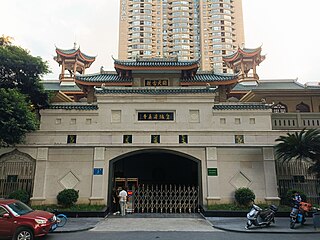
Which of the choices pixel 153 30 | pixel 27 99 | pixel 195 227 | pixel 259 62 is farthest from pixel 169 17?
pixel 195 227

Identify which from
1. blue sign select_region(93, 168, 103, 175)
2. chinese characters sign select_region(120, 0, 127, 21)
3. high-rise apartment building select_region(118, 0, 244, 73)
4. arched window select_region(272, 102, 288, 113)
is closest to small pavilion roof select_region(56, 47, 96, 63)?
blue sign select_region(93, 168, 103, 175)

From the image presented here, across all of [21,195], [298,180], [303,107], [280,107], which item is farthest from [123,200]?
[303,107]

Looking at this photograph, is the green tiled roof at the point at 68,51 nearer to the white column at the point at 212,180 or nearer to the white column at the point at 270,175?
the white column at the point at 212,180

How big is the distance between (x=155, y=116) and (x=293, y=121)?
8.38 metres

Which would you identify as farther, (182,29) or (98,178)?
(182,29)

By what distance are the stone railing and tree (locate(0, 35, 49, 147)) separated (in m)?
13.8

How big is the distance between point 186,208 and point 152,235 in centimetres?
572

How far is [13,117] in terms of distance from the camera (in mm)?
12344

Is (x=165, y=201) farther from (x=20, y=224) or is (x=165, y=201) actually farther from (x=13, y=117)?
(x=13, y=117)

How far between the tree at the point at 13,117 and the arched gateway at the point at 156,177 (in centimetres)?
489

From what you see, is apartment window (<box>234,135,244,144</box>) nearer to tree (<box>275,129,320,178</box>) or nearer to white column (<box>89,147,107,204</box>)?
tree (<box>275,129,320,178</box>)

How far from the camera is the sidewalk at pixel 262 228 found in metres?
9.55

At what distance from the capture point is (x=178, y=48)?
72.2 m

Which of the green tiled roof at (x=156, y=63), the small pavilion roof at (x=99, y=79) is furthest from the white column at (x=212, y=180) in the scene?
the small pavilion roof at (x=99, y=79)
